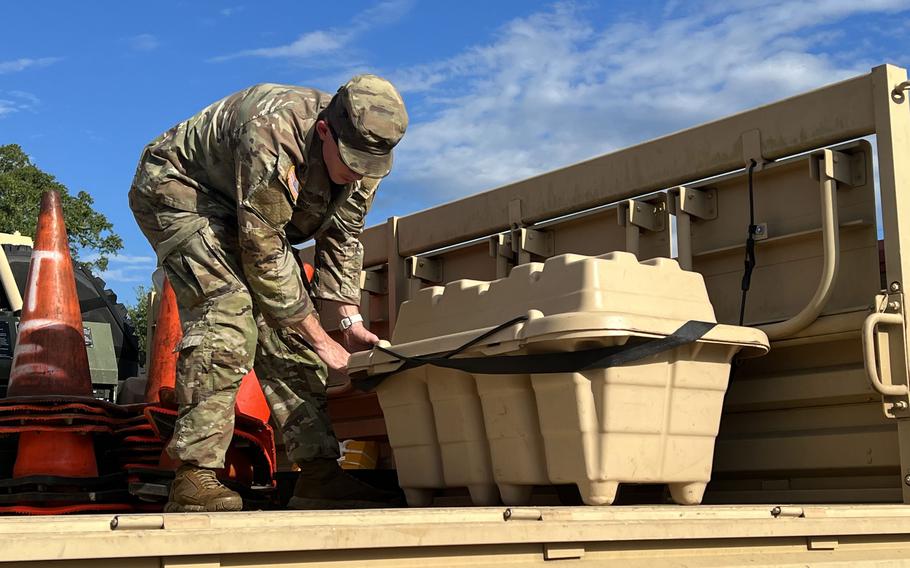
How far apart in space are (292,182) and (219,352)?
0.57 meters

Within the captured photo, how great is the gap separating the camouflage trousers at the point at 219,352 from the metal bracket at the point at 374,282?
1.10m

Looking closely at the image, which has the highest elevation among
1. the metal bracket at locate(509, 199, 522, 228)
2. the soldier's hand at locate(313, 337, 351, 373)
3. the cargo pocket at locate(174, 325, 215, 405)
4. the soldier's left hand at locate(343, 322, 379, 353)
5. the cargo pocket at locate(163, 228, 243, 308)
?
the metal bracket at locate(509, 199, 522, 228)

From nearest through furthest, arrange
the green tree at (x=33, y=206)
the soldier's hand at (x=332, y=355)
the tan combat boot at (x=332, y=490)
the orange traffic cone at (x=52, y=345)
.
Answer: the soldier's hand at (x=332, y=355), the tan combat boot at (x=332, y=490), the orange traffic cone at (x=52, y=345), the green tree at (x=33, y=206)

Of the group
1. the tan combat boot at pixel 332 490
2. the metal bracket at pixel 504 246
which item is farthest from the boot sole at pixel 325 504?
the metal bracket at pixel 504 246

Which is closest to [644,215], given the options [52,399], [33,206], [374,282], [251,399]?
[374,282]

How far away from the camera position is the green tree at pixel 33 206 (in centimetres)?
3030

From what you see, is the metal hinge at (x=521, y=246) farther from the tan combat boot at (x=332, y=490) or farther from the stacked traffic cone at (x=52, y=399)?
the stacked traffic cone at (x=52, y=399)

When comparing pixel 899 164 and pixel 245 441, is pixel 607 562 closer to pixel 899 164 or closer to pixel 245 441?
pixel 899 164

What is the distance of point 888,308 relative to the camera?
330 centimetres

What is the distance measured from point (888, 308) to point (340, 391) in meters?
2.33

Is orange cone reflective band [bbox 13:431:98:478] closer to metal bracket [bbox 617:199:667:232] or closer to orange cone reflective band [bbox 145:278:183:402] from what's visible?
orange cone reflective band [bbox 145:278:183:402]

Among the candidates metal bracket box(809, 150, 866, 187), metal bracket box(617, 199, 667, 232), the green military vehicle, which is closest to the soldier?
metal bracket box(617, 199, 667, 232)

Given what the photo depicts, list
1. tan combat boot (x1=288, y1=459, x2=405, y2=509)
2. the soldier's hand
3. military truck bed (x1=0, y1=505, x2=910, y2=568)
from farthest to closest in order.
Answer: tan combat boot (x1=288, y1=459, x2=405, y2=509) → the soldier's hand → military truck bed (x1=0, y1=505, x2=910, y2=568)

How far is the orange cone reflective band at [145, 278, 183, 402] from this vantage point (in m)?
5.29
